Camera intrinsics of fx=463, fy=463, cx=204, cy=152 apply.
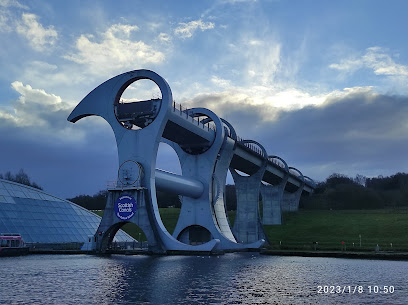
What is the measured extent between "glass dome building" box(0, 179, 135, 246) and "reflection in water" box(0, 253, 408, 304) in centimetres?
2781

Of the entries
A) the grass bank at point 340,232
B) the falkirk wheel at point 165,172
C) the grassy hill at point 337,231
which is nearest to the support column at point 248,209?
the falkirk wheel at point 165,172

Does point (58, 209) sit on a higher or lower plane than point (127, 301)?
higher

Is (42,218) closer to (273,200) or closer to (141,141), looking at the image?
(141,141)

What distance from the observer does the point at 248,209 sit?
9225cm

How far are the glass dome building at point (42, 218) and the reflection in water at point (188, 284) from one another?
27806 mm

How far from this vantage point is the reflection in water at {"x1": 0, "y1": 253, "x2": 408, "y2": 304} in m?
22.8

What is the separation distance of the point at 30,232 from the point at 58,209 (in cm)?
1088

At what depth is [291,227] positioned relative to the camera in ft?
329

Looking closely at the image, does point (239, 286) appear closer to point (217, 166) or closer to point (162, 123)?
point (162, 123)

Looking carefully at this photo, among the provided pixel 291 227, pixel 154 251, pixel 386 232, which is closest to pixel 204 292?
pixel 154 251

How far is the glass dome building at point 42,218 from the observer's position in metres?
65.2

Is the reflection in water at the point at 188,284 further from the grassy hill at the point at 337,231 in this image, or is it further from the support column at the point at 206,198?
the support column at the point at 206,198

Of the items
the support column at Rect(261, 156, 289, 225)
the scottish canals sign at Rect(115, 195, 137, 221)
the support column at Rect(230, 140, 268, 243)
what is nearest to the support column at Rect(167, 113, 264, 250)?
the support column at Rect(230, 140, 268, 243)

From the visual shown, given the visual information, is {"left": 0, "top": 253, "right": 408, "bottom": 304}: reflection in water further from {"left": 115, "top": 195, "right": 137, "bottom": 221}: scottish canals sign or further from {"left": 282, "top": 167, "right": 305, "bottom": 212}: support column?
{"left": 282, "top": 167, "right": 305, "bottom": 212}: support column
